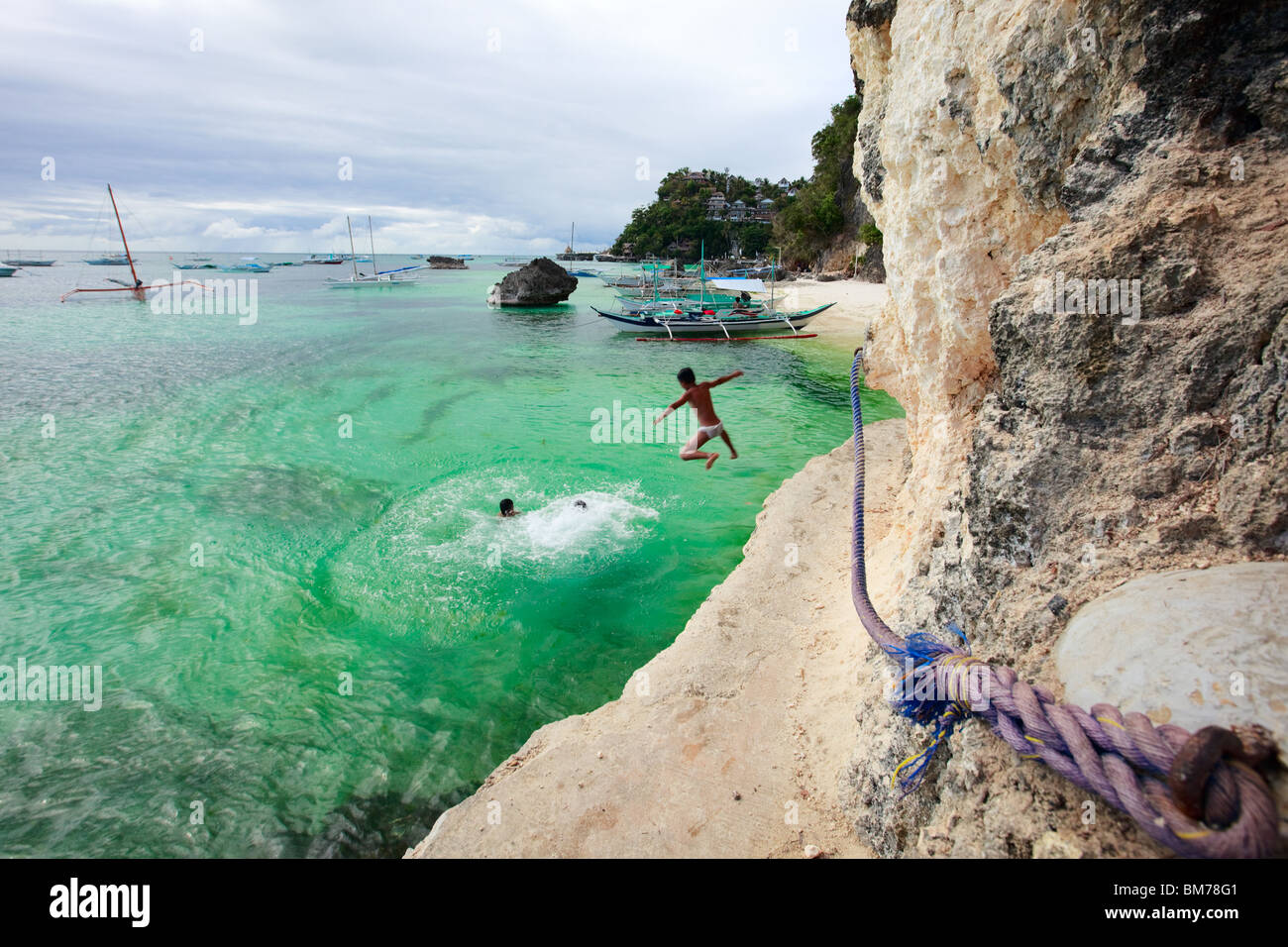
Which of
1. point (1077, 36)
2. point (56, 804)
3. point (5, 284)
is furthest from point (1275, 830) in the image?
point (5, 284)

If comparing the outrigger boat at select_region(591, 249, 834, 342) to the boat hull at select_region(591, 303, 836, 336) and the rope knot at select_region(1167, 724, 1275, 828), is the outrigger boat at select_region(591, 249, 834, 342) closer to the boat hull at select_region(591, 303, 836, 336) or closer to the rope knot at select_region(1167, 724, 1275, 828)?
the boat hull at select_region(591, 303, 836, 336)

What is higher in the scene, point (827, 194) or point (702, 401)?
point (827, 194)

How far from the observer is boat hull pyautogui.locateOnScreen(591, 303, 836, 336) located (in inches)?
1570

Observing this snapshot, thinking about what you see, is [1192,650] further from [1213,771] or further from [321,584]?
[321,584]

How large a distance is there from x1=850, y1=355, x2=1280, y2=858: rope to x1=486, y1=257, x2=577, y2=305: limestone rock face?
2510 inches

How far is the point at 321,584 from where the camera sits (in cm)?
1110

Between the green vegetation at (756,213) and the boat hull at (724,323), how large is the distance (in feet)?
78.8

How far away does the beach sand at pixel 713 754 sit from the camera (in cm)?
508

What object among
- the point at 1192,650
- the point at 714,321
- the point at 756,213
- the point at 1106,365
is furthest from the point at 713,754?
the point at 756,213

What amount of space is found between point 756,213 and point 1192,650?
13971cm

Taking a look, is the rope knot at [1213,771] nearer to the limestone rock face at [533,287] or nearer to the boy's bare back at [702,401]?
the boy's bare back at [702,401]

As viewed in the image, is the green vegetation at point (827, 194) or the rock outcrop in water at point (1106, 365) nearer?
the rock outcrop in water at point (1106, 365)

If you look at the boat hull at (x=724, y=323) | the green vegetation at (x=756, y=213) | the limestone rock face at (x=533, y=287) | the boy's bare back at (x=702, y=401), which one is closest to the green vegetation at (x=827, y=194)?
the green vegetation at (x=756, y=213)

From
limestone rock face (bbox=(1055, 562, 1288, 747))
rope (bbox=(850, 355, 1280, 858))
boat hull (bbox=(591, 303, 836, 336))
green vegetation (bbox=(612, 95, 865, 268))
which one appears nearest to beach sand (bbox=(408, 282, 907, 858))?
rope (bbox=(850, 355, 1280, 858))
